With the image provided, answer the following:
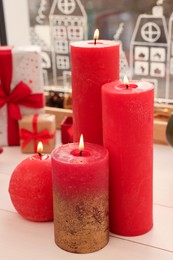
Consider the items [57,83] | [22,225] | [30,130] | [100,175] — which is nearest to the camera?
[100,175]

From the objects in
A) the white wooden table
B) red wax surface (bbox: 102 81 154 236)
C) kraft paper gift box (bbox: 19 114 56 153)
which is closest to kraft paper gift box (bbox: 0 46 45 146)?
kraft paper gift box (bbox: 19 114 56 153)

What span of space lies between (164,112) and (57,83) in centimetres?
30

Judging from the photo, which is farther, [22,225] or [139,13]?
[139,13]

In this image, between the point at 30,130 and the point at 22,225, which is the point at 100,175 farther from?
the point at 30,130

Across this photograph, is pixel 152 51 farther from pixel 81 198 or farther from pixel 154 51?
pixel 81 198

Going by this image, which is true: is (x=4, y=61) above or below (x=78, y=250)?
above

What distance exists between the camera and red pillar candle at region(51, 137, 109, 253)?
2.12 ft

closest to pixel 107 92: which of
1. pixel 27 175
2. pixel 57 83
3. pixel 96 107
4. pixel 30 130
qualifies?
pixel 96 107

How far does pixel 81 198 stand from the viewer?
2.15 feet

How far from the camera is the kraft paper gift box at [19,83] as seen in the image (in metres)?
1.04

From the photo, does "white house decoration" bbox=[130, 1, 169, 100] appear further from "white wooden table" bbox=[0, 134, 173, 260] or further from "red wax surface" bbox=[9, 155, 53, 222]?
"red wax surface" bbox=[9, 155, 53, 222]

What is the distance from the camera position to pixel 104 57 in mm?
714

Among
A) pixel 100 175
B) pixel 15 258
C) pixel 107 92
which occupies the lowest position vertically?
pixel 15 258

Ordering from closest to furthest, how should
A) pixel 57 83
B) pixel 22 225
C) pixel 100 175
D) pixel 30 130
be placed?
1. pixel 100 175
2. pixel 22 225
3. pixel 30 130
4. pixel 57 83
